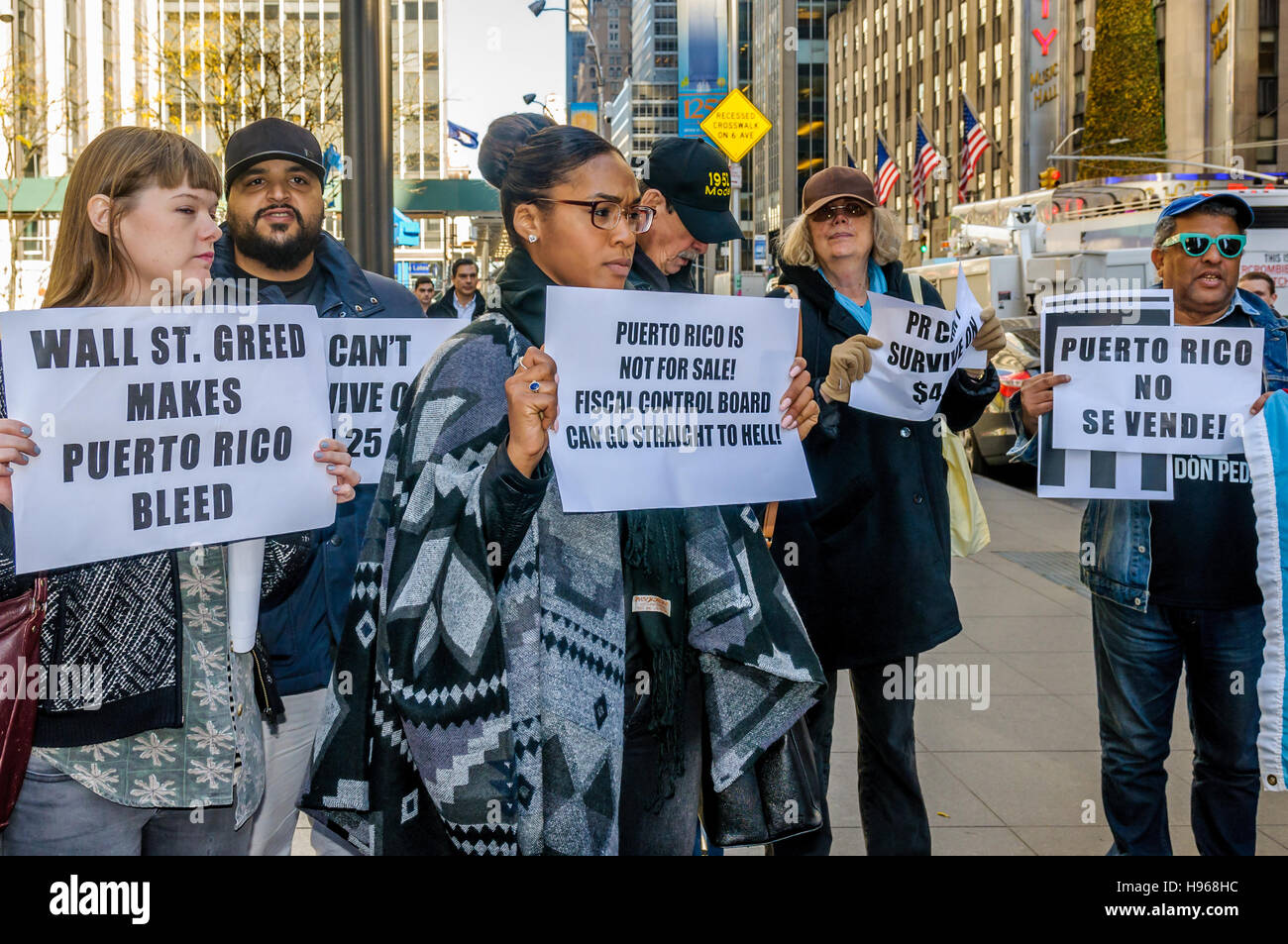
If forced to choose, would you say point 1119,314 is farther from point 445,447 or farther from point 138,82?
point 138,82

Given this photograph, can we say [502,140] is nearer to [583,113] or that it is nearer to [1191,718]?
[1191,718]

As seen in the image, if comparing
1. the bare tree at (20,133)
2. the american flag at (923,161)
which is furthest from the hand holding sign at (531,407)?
the bare tree at (20,133)

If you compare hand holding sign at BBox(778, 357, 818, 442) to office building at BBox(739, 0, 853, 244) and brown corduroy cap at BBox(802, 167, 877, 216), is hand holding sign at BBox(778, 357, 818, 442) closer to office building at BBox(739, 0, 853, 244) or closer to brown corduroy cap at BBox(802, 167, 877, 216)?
brown corduroy cap at BBox(802, 167, 877, 216)

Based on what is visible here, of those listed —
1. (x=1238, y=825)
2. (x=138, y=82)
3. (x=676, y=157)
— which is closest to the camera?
(x=676, y=157)

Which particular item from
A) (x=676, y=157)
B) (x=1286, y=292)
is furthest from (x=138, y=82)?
(x=676, y=157)

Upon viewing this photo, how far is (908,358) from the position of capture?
3.94 meters

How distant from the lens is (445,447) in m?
2.43

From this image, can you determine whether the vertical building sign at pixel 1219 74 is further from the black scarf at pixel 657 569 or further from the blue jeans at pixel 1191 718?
the black scarf at pixel 657 569

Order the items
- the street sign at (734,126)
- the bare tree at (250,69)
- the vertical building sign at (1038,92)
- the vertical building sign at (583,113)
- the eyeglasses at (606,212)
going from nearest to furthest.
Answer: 1. the eyeglasses at (606,212)
2. the street sign at (734,126)
3. the bare tree at (250,69)
4. the vertical building sign at (583,113)
5. the vertical building sign at (1038,92)

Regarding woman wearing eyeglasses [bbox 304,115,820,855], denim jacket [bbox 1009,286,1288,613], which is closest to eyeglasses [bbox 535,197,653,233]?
woman wearing eyeglasses [bbox 304,115,820,855]

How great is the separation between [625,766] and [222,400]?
1213 mm

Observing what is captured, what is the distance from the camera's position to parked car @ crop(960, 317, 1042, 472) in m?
13.9

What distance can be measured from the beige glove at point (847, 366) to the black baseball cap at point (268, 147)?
1.64 meters

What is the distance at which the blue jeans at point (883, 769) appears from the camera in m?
4.00
